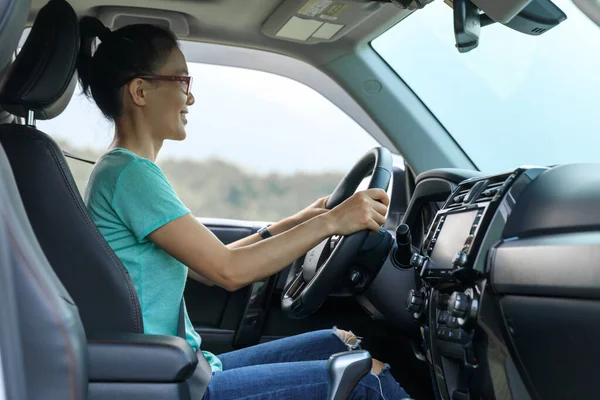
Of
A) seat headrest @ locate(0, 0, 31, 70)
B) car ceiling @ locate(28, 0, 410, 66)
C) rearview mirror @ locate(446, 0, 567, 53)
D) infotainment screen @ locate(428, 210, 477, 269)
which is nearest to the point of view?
seat headrest @ locate(0, 0, 31, 70)

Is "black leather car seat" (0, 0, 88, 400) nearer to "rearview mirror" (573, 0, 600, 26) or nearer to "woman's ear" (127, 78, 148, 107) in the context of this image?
"woman's ear" (127, 78, 148, 107)

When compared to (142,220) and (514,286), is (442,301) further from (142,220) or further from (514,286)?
(142,220)

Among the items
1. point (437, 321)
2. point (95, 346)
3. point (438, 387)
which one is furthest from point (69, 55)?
point (438, 387)

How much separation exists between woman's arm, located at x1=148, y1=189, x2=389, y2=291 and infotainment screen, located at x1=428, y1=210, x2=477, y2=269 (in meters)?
0.17

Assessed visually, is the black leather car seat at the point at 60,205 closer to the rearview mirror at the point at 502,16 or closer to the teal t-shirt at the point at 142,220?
the teal t-shirt at the point at 142,220

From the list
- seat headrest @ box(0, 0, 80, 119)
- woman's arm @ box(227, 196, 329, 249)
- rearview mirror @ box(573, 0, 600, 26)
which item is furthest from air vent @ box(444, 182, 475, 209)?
seat headrest @ box(0, 0, 80, 119)

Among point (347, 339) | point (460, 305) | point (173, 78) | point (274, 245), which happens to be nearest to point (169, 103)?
point (173, 78)

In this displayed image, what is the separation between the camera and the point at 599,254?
45.8 inches

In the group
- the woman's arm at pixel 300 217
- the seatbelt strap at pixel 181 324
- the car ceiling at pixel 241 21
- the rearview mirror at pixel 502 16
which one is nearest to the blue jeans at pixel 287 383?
the seatbelt strap at pixel 181 324

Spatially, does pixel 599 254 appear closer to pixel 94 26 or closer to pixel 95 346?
pixel 95 346

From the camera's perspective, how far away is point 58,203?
1.38m

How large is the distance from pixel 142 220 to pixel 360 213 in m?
0.44

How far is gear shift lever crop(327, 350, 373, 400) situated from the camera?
1456 millimetres

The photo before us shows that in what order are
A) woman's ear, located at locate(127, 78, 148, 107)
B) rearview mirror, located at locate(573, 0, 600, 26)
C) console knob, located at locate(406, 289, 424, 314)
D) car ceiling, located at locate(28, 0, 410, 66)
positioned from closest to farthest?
→ 1. rearview mirror, located at locate(573, 0, 600, 26)
2. woman's ear, located at locate(127, 78, 148, 107)
3. console knob, located at locate(406, 289, 424, 314)
4. car ceiling, located at locate(28, 0, 410, 66)
